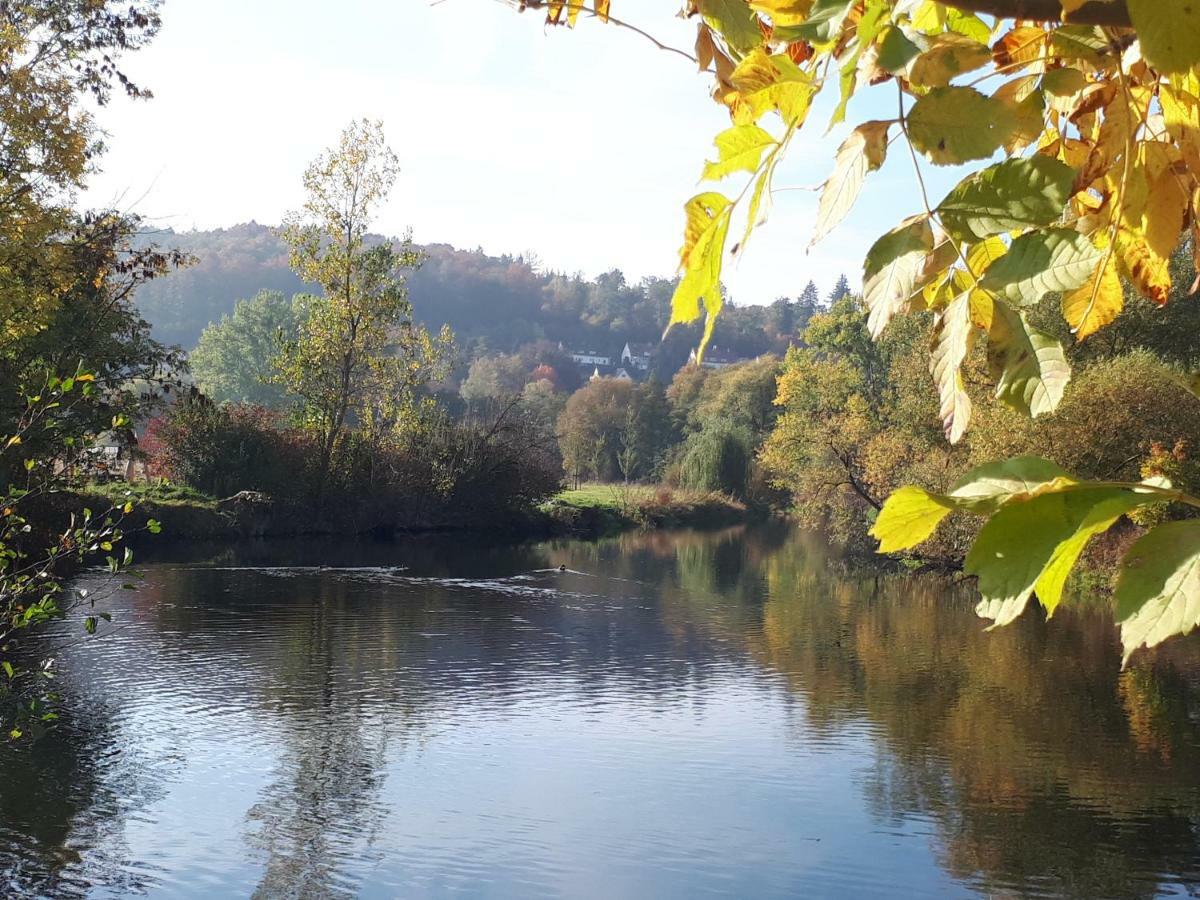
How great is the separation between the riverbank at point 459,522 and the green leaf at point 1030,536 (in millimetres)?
18484

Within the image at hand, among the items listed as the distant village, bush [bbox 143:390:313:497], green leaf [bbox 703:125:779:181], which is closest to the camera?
green leaf [bbox 703:125:779:181]

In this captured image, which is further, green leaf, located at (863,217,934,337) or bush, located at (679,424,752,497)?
bush, located at (679,424,752,497)

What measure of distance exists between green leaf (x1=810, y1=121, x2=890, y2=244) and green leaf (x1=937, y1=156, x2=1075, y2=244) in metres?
0.05

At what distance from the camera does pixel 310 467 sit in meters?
32.8

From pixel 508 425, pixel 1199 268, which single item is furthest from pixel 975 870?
pixel 508 425

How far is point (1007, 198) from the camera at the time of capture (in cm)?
68

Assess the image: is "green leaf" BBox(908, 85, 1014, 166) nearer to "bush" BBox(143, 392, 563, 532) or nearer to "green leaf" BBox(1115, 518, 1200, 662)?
"green leaf" BBox(1115, 518, 1200, 662)

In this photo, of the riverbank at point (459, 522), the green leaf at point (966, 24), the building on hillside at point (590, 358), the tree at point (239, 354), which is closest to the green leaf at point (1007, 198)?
the green leaf at point (966, 24)

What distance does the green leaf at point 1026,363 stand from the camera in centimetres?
69

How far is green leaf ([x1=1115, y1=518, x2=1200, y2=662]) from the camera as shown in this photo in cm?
53

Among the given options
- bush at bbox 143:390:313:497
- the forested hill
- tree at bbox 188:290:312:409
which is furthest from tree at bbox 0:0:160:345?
the forested hill

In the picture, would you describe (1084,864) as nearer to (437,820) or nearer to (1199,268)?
(437,820)

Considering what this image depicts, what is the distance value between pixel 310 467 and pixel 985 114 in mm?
33148

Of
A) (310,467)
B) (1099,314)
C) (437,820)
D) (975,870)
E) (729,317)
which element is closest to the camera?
(1099,314)
